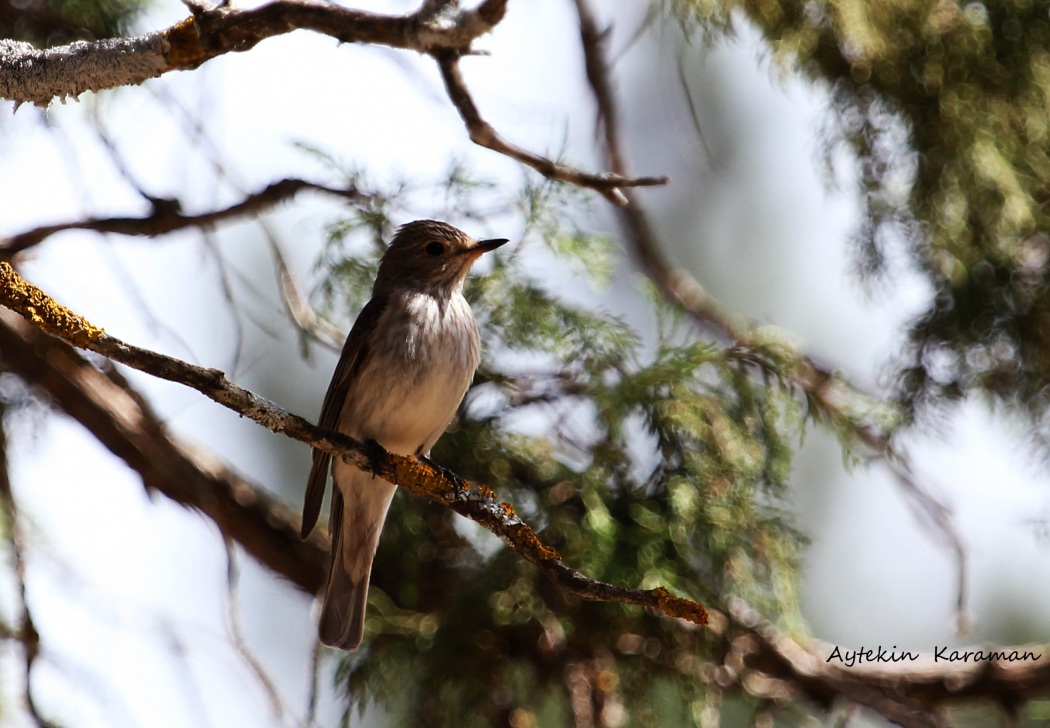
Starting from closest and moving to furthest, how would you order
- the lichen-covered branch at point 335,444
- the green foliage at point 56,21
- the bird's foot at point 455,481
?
the lichen-covered branch at point 335,444
the bird's foot at point 455,481
the green foliage at point 56,21

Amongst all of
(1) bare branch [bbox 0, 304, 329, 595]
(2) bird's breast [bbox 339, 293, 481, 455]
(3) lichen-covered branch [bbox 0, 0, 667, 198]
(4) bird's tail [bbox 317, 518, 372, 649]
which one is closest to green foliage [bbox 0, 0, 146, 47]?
(1) bare branch [bbox 0, 304, 329, 595]

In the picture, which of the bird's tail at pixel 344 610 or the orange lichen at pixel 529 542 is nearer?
the orange lichen at pixel 529 542

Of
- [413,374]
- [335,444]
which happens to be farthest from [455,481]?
[413,374]

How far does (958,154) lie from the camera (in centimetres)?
396

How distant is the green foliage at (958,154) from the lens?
3.94 m

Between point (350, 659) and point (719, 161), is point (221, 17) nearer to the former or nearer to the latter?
point (350, 659)

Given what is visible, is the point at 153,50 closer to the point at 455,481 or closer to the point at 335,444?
the point at 335,444

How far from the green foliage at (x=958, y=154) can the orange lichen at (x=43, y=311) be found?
8.54 feet

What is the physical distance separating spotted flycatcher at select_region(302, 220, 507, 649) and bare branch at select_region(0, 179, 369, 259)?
0.68 meters

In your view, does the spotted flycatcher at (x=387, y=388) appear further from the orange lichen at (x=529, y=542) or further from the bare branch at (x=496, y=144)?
the orange lichen at (x=529, y=542)

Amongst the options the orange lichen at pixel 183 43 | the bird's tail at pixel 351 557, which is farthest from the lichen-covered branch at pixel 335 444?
the bird's tail at pixel 351 557

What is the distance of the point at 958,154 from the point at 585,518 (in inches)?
73.8

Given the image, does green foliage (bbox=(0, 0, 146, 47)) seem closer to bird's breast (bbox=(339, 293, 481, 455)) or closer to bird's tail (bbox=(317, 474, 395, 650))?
bird's breast (bbox=(339, 293, 481, 455))

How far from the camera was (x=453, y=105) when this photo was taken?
3264 millimetres
